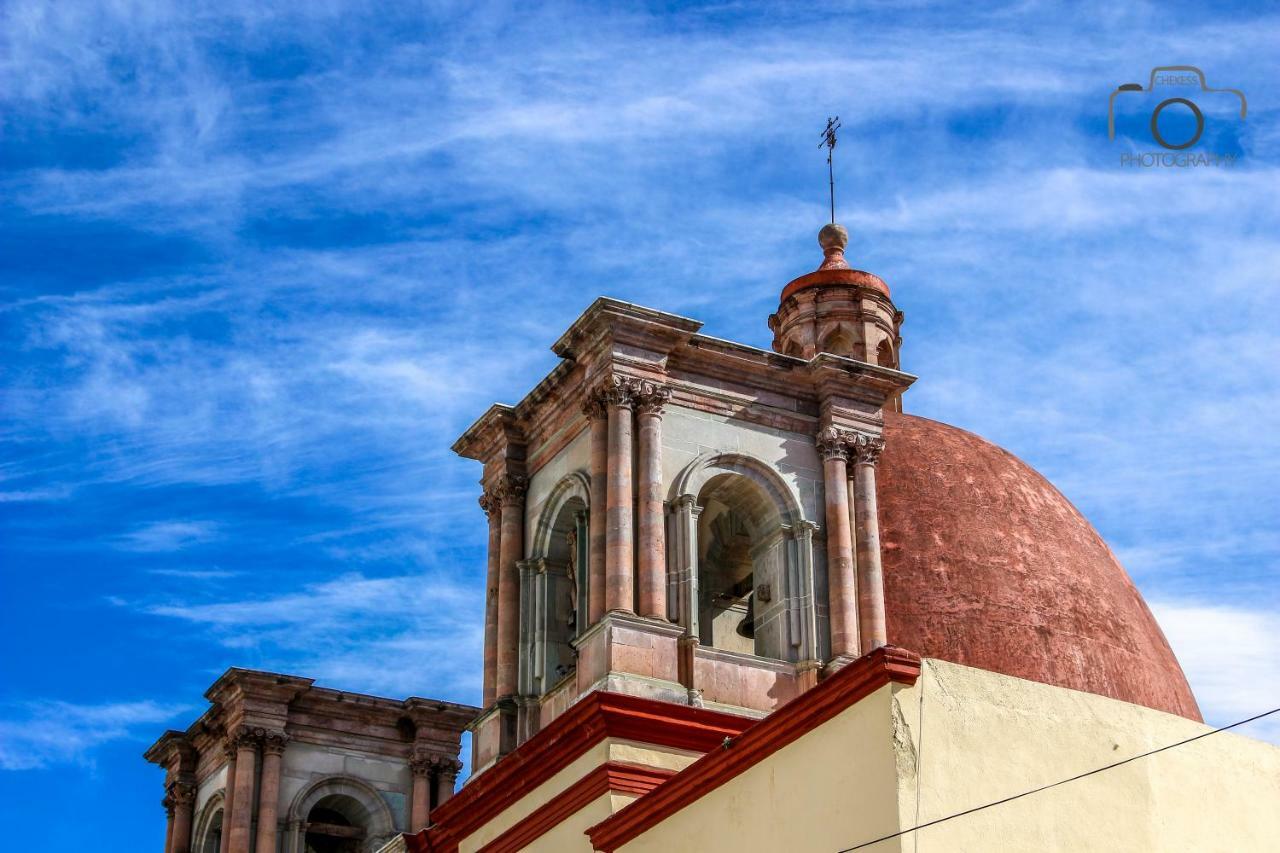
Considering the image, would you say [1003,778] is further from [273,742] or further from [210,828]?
[210,828]

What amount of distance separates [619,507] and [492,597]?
2735 millimetres

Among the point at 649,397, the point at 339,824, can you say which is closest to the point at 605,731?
the point at 649,397

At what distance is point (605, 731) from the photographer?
17.6 meters

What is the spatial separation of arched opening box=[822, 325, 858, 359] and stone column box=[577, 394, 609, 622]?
638 cm

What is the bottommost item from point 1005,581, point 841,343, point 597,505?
point 1005,581

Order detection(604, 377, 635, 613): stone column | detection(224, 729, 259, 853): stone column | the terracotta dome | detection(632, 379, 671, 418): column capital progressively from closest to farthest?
detection(604, 377, 635, 613): stone column < detection(632, 379, 671, 418): column capital < the terracotta dome < detection(224, 729, 259, 853): stone column

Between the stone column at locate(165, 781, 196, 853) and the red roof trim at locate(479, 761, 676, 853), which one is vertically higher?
the stone column at locate(165, 781, 196, 853)

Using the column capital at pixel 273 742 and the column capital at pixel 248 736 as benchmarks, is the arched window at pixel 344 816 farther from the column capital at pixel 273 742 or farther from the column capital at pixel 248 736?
the column capital at pixel 248 736

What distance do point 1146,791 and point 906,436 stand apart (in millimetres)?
9065

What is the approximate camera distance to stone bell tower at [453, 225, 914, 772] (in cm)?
1889

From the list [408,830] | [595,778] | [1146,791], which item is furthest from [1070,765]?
[408,830]

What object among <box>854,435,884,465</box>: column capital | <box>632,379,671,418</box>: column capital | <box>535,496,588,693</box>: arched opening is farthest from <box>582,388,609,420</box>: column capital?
<box>854,435,884,465</box>: column capital

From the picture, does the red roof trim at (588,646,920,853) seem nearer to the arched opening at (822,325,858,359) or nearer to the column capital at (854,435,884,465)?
the column capital at (854,435,884,465)

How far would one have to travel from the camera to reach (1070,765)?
1314cm
